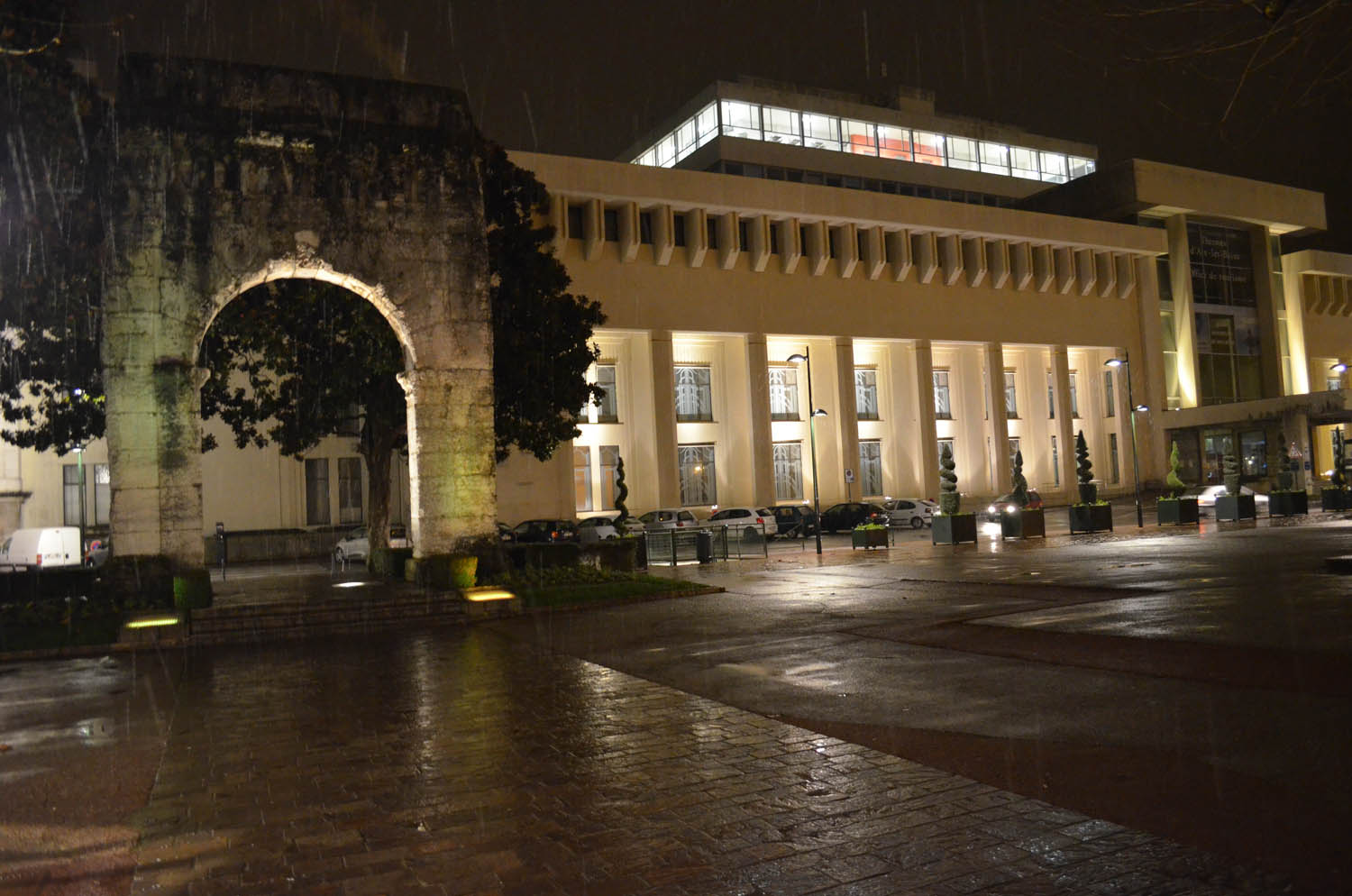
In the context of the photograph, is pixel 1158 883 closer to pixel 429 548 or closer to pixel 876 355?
pixel 429 548

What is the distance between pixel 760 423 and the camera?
51.1m

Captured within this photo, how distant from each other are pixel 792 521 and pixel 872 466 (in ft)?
44.4

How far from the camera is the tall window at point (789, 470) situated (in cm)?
5388

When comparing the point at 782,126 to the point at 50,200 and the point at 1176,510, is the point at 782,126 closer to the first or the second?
the point at 1176,510

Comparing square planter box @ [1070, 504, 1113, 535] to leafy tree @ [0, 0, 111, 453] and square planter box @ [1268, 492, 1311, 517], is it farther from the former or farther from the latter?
leafy tree @ [0, 0, 111, 453]

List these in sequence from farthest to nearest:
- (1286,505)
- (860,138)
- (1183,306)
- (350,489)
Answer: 1. (1183,306)
2. (860,138)
3. (350,489)
4. (1286,505)

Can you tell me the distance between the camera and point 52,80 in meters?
17.9

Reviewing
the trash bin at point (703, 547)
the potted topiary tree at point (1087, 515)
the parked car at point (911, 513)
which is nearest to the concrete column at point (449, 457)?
the trash bin at point (703, 547)

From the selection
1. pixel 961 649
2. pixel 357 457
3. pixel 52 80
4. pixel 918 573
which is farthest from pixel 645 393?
pixel 961 649

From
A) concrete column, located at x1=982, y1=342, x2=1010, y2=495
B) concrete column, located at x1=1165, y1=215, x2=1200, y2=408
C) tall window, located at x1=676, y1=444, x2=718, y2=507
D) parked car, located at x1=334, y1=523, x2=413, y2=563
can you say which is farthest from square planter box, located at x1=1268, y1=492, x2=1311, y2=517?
parked car, located at x1=334, y1=523, x2=413, y2=563

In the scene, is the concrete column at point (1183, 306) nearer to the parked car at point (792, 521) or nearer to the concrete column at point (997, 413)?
the concrete column at point (997, 413)

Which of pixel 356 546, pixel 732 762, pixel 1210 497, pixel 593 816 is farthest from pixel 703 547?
pixel 1210 497

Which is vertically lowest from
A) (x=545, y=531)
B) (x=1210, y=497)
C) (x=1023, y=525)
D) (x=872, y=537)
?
(x=872, y=537)

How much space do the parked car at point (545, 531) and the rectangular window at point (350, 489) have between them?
9.39m
